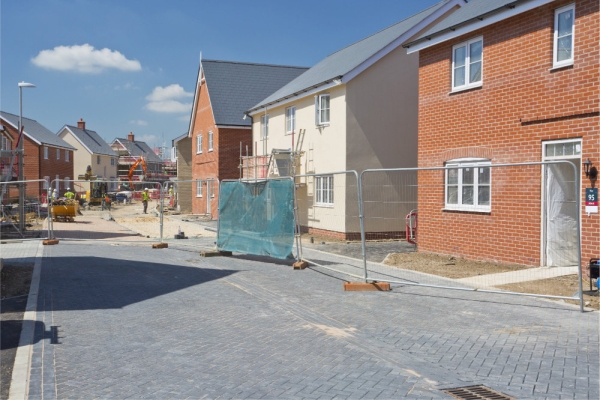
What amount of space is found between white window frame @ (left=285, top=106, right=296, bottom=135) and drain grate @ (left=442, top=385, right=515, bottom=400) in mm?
19911

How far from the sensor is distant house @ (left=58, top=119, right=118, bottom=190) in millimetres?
70938

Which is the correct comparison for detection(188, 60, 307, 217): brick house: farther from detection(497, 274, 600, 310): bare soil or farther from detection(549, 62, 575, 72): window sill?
detection(497, 274, 600, 310): bare soil

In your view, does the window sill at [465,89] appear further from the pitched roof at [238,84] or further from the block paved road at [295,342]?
the pitched roof at [238,84]

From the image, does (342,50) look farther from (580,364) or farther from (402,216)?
(580,364)

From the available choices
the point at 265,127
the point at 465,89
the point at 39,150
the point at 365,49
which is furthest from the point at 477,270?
the point at 39,150

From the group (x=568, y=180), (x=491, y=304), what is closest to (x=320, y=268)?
(x=491, y=304)

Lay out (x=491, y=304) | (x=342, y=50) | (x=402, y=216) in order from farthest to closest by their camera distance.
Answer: (x=342, y=50) < (x=402, y=216) < (x=491, y=304)

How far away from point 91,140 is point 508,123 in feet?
228

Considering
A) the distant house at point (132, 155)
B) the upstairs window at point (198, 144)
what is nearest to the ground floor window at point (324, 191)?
the upstairs window at point (198, 144)

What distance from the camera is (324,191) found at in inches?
869

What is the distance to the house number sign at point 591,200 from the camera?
1062 cm

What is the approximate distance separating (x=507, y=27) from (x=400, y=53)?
813 cm

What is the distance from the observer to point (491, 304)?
933 cm

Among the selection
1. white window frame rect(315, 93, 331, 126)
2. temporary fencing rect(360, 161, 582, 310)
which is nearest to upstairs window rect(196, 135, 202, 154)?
white window frame rect(315, 93, 331, 126)
